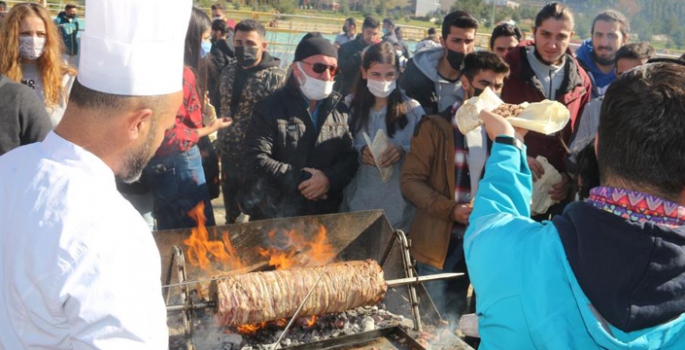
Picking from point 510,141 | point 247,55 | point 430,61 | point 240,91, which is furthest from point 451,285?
point 247,55

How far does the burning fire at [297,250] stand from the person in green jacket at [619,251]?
239 cm

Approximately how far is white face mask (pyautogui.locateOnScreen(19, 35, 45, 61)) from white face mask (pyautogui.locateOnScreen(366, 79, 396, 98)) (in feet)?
8.08

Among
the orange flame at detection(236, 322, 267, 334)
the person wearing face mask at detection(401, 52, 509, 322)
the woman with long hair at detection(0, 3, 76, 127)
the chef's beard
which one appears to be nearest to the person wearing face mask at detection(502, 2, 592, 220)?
the person wearing face mask at detection(401, 52, 509, 322)

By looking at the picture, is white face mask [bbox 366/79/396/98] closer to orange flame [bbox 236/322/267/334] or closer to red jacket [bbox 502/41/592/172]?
red jacket [bbox 502/41/592/172]

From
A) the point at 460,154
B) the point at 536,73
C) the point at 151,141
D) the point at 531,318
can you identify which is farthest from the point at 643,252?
the point at 536,73

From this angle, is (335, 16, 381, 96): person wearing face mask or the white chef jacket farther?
(335, 16, 381, 96): person wearing face mask

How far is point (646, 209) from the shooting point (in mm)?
1545

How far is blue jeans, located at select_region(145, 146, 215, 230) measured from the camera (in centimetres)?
448

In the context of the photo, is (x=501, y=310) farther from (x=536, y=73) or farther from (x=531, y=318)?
(x=536, y=73)

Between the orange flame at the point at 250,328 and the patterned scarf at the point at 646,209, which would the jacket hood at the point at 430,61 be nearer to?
the orange flame at the point at 250,328

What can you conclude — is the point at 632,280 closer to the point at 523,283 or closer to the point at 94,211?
the point at 523,283

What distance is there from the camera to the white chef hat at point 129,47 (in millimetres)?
1683

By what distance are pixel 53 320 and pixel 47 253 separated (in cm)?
18

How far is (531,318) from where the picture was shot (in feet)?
5.34
